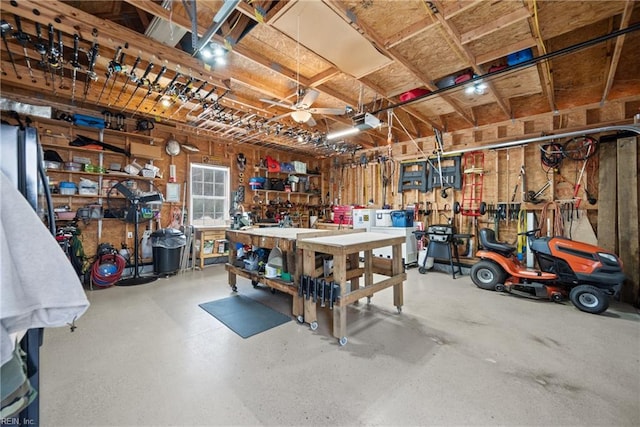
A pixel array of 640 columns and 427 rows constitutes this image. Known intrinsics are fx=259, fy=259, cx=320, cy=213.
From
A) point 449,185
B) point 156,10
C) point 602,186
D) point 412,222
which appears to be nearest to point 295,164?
point 412,222

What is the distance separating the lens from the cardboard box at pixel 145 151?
207 inches

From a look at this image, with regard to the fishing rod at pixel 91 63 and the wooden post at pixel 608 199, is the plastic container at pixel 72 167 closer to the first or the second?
the fishing rod at pixel 91 63

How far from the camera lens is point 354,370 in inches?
87.0

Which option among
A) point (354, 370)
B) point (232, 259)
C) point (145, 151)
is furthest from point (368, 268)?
point (145, 151)

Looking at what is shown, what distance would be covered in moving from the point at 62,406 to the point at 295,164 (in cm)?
682

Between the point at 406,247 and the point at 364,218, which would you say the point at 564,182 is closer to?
the point at 406,247

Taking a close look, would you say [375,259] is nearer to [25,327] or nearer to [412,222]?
[412,222]

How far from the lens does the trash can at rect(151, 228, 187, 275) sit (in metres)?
5.17

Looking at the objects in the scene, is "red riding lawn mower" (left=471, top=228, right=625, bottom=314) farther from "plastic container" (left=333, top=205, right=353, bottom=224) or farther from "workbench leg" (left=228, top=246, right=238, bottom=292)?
"workbench leg" (left=228, top=246, right=238, bottom=292)

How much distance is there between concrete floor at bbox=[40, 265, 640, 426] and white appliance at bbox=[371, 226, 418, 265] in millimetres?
2493

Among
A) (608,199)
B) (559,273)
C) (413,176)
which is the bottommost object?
(559,273)

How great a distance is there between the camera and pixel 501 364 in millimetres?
2309

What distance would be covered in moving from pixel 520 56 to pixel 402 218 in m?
3.53

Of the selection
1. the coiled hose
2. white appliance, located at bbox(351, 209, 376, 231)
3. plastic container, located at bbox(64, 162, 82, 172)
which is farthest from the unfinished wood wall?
plastic container, located at bbox(64, 162, 82, 172)
